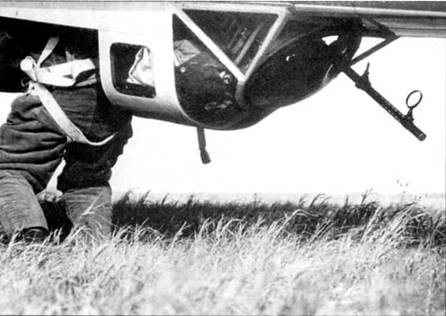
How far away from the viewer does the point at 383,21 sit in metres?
5.34

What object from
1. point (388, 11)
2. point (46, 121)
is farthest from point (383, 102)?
point (46, 121)

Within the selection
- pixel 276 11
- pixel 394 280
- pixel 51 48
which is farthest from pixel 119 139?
pixel 394 280

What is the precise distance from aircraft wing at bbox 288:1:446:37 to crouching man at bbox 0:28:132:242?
5.79 ft

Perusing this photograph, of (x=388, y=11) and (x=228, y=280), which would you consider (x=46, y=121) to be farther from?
(x=388, y=11)

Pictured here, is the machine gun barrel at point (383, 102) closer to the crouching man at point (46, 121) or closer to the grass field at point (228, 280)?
the grass field at point (228, 280)

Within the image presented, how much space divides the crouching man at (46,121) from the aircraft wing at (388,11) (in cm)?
177

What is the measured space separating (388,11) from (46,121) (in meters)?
2.52

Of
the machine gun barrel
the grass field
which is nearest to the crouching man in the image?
the grass field

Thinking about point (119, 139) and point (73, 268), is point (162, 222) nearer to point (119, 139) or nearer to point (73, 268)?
point (119, 139)

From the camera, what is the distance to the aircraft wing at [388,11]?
498 centimetres

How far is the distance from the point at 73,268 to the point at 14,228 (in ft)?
3.36

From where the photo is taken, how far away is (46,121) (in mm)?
6051

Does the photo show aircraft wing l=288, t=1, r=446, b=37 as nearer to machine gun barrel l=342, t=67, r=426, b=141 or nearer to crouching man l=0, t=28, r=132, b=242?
machine gun barrel l=342, t=67, r=426, b=141

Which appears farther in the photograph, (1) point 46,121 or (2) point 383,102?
(1) point 46,121
